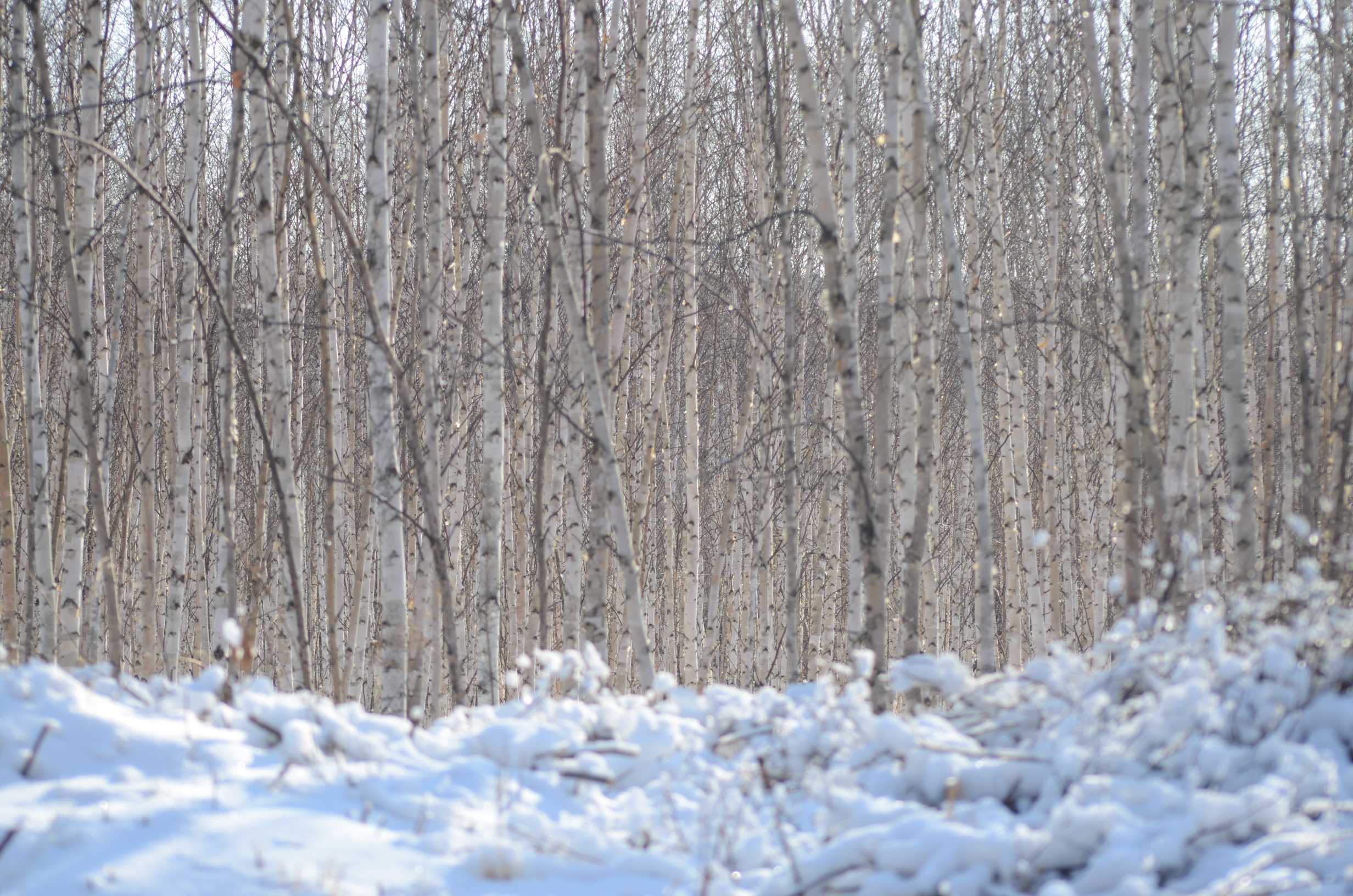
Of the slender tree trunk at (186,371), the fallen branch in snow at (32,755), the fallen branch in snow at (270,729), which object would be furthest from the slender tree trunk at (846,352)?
the slender tree trunk at (186,371)

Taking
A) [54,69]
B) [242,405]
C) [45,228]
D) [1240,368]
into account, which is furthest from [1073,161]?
[45,228]

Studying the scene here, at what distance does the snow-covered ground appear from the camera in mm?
1955

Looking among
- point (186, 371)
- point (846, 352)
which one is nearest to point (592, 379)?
point (846, 352)

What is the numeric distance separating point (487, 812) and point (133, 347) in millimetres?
8525

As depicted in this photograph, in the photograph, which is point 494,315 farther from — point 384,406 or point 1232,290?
point 1232,290

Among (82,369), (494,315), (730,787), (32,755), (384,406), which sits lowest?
(730,787)

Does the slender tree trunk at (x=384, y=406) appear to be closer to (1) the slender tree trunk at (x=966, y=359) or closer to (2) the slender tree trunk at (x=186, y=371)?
(2) the slender tree trunk at (x=186, y=371)

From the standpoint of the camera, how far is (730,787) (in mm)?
2307

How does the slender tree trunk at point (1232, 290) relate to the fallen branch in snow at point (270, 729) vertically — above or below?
above

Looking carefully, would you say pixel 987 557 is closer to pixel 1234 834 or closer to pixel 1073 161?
pixel 1234 834

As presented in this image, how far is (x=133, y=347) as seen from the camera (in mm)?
9344

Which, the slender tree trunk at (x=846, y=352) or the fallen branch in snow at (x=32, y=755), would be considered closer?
the fallen branch in snow at (x=32, y=755)

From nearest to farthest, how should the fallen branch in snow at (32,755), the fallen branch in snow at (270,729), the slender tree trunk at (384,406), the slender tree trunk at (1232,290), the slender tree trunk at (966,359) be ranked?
the fallen branch in snow at (32,755)
the fallen branch in snow at (270,729)
the slender tree trunk at (1232,290)
the slender tree trunk at (384,406)
the slender tree trunk at (966,359)

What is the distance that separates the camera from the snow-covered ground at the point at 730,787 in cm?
196
